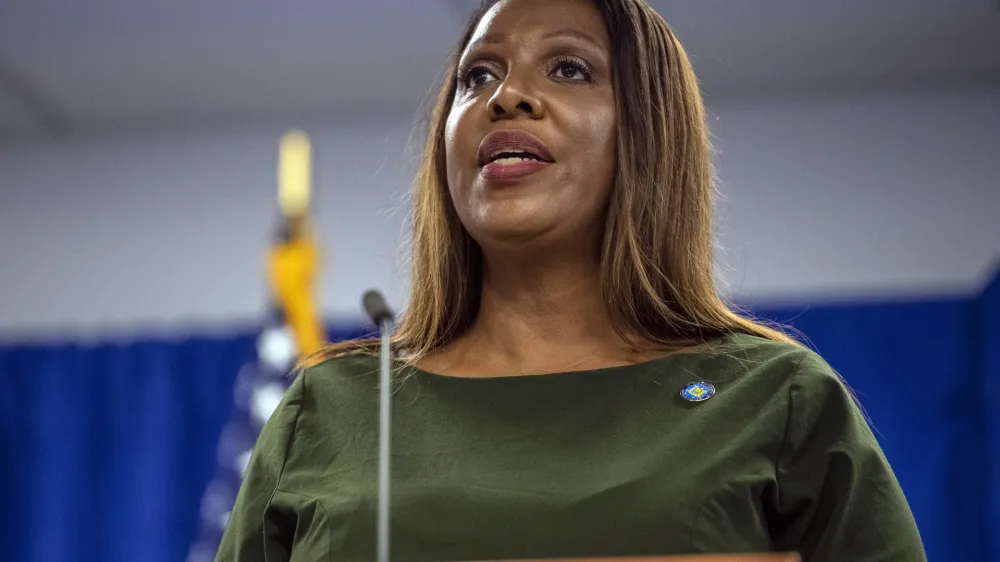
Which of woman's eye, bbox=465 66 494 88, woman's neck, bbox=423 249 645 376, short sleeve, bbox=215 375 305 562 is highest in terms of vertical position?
woman's eye, bbox=465 66 494 88

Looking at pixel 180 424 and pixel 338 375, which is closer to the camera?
pixel 338 375

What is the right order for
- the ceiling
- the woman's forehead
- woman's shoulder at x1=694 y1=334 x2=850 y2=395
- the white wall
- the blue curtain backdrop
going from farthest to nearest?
the white wall < the ceiling < the blue curtain backdrop < the woman's forehead < woman's shoulder at x1=694 y1=334 x2=850 y2=395

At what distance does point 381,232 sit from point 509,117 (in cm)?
337

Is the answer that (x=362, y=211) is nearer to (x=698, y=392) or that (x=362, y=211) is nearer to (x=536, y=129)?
(x=536, y=129)


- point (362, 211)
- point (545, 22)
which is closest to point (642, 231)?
point (545, 22)

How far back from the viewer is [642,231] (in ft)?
5.44

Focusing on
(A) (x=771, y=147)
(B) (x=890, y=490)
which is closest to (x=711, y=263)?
(B) (x=890, y=490)

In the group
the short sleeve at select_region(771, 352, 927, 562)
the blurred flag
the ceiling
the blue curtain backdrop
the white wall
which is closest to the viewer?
the short sleeve at select_region(771, 352, 927, 562)

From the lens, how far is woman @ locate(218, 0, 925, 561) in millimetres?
1365

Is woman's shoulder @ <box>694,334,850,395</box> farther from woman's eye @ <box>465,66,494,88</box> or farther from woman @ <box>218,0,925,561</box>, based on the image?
woman's eye @ <box>465,66,494,88</box>

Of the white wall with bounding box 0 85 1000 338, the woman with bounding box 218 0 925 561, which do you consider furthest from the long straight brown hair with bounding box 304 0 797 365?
the white wall with bounding box 0 85 1000 338

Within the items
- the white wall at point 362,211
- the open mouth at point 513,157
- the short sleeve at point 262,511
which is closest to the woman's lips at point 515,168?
the open mouth at point 513,157

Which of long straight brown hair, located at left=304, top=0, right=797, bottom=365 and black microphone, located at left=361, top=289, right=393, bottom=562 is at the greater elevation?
long straight brown hair, located at left=304, top=0, right=797, bottom=365

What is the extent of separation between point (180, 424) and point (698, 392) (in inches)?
134
